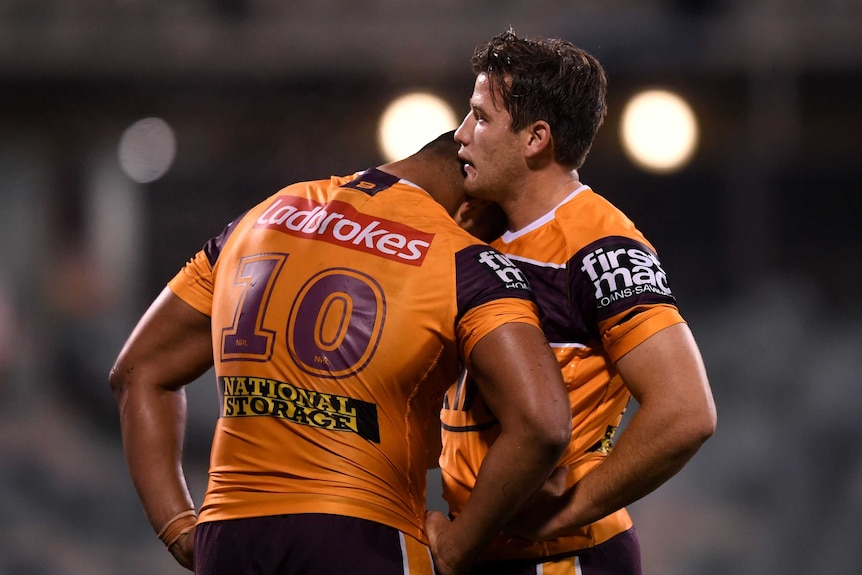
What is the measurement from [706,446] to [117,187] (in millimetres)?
4210

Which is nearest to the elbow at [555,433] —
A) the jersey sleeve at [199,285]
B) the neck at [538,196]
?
the neck at [538,196]

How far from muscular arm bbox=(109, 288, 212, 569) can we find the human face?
604 mm

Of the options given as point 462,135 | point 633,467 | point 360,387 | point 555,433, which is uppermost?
point 462,135

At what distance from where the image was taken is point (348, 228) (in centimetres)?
183

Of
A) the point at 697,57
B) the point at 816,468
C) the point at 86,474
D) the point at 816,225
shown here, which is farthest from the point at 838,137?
the point at 86,474

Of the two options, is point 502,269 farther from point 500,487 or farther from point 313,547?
point 313,547

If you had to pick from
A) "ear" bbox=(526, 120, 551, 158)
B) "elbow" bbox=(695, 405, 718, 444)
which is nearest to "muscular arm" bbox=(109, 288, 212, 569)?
"ear" bbox=(526, 120, 551, 158)

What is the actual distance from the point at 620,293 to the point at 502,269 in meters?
0.21

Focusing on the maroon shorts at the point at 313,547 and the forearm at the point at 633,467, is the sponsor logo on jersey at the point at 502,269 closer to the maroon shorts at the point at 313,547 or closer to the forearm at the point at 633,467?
the forearm at the point at 633,467

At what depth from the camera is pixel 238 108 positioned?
7.27 m

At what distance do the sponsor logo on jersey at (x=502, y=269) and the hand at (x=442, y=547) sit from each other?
43 cm

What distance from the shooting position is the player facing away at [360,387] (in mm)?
1675

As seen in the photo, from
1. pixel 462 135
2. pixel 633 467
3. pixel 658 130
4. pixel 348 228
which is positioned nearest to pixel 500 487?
pixel 633 467

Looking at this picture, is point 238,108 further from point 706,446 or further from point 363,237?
point 363,237
